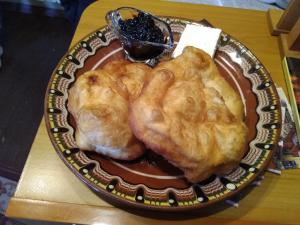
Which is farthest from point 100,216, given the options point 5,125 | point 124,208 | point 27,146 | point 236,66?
point 5,125

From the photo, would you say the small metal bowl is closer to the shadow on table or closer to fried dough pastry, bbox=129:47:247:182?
fried dough pastry, bbox=129:47:247:182

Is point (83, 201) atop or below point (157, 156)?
below

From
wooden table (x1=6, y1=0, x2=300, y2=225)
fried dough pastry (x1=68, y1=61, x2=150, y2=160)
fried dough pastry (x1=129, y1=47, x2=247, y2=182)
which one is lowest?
wooden table (x1=6, y1=0, x2=300, y2=225)

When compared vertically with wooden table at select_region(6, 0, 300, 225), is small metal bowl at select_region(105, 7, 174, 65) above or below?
above

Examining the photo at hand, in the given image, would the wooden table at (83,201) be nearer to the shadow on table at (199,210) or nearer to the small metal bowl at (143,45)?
the shadow on table at (199,210)

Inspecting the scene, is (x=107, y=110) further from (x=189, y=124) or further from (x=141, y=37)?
(x=141, y=37)

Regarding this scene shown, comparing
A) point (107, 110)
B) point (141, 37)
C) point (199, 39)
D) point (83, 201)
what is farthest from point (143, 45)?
point (83, 201)

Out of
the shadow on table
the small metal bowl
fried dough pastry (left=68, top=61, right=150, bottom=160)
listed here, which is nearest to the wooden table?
the shadow on table
